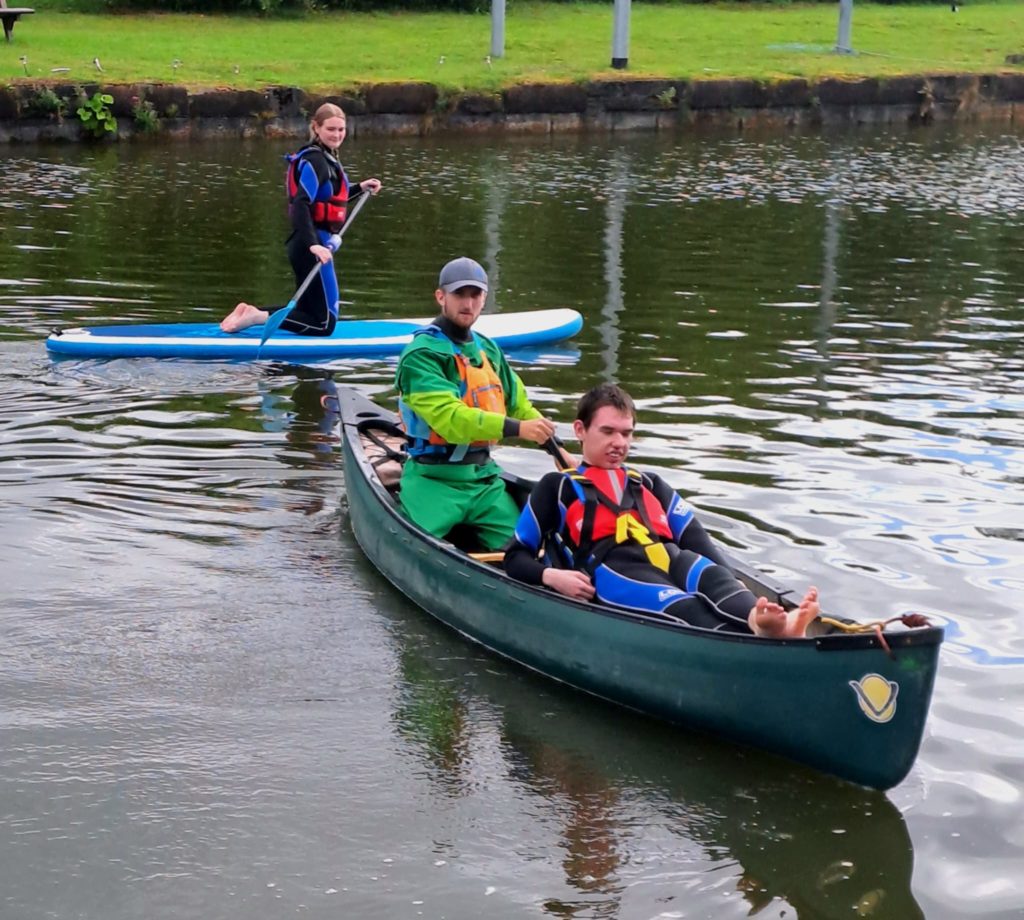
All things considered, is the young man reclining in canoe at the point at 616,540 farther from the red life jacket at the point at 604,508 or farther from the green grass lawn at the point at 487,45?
the green grass lawn at the point at 487,45

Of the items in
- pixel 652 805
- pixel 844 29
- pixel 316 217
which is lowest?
pixel 652 805

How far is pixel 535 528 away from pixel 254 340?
6537mm

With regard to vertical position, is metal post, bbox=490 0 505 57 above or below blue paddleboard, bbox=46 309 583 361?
above

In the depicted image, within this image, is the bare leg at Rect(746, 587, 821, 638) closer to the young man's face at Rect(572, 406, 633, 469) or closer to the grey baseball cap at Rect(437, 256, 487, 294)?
the young man's face at Rect(572, 406, 633, 469)

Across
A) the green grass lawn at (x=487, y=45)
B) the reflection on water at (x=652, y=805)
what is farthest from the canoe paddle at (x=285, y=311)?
the green grass lawn at (x=487, y=45)

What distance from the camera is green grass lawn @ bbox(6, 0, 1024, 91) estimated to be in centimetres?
2955

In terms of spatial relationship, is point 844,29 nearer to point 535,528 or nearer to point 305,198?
point 305,198

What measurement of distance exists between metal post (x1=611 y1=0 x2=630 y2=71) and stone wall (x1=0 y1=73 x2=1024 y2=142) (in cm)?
165

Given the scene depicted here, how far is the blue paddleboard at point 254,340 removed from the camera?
40.3ft

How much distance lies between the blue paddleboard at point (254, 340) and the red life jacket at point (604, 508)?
615 cm

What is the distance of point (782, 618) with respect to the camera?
5.54m

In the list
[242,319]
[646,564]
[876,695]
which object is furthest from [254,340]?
[876,695]

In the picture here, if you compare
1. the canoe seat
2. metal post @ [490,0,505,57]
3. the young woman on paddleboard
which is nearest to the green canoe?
the canoe seat

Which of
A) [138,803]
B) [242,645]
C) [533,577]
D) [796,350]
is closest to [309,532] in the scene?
[242,645]
